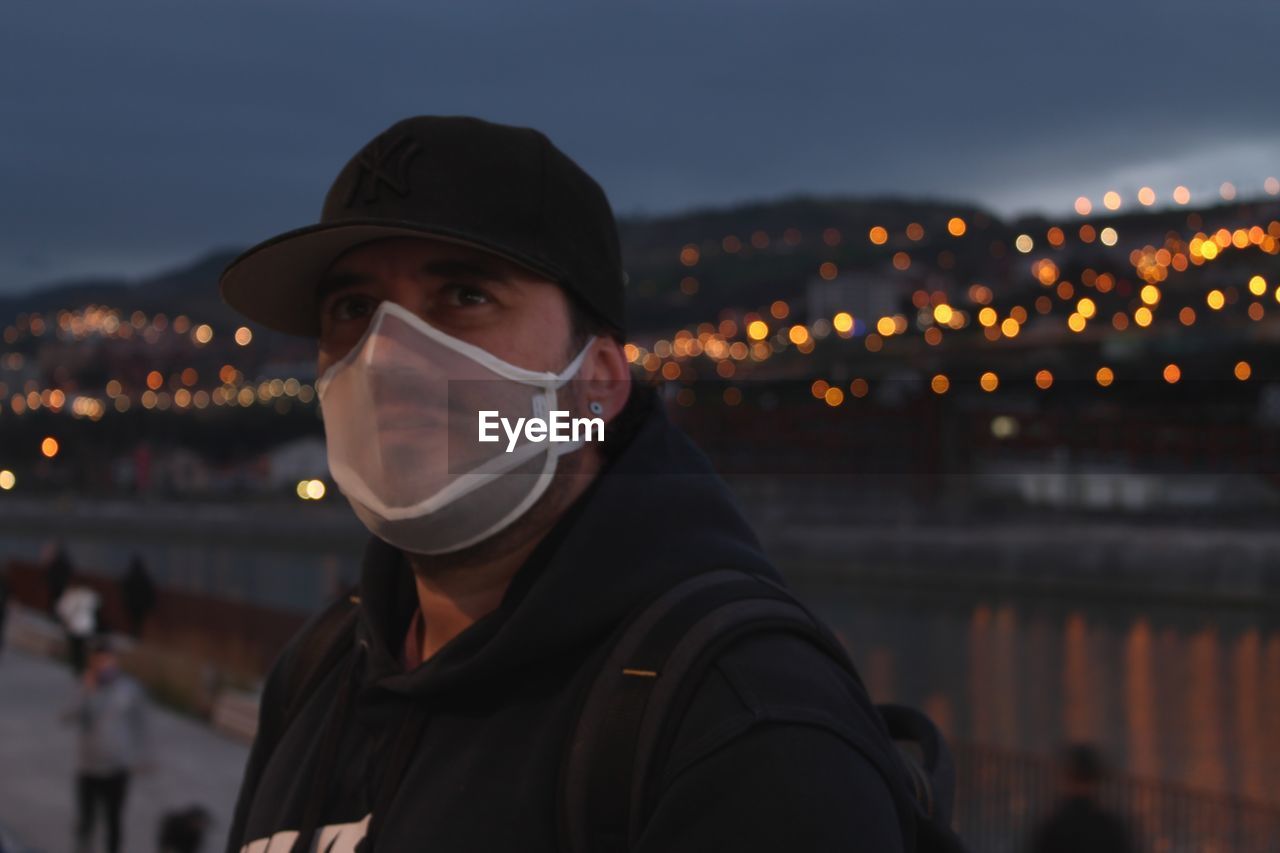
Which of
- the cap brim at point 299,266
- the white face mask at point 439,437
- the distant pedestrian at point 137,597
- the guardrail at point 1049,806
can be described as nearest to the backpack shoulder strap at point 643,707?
the white face mask at point 439,437

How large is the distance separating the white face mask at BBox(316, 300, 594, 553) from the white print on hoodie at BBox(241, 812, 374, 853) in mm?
355

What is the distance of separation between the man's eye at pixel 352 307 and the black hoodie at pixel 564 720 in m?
0.38

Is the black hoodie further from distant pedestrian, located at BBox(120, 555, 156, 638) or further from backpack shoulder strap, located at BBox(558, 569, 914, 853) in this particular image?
distant pedestrian, located at BBox(120, 555, 156, 638)

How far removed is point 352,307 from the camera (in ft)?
5.45

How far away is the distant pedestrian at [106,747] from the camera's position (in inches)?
271

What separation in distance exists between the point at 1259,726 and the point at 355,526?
40690mm

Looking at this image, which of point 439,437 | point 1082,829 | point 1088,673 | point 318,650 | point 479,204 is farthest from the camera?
point 1088,673

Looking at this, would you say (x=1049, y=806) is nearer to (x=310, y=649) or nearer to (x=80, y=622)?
(x=310, y=649)

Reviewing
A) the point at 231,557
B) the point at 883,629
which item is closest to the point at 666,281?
the point at 231,557

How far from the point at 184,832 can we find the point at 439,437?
4.77m

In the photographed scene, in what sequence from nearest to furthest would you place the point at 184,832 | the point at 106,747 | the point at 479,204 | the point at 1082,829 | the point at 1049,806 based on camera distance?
the point at 479,204, the point at 1082,829, the point at 184,832, the point at 106,747, the point at 1049,806

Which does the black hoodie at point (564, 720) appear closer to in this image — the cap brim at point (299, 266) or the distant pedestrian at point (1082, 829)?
the cap brim at point (299, 266)

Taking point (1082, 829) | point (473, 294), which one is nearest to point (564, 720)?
point (473, 294)

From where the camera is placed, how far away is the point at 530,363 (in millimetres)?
1571
